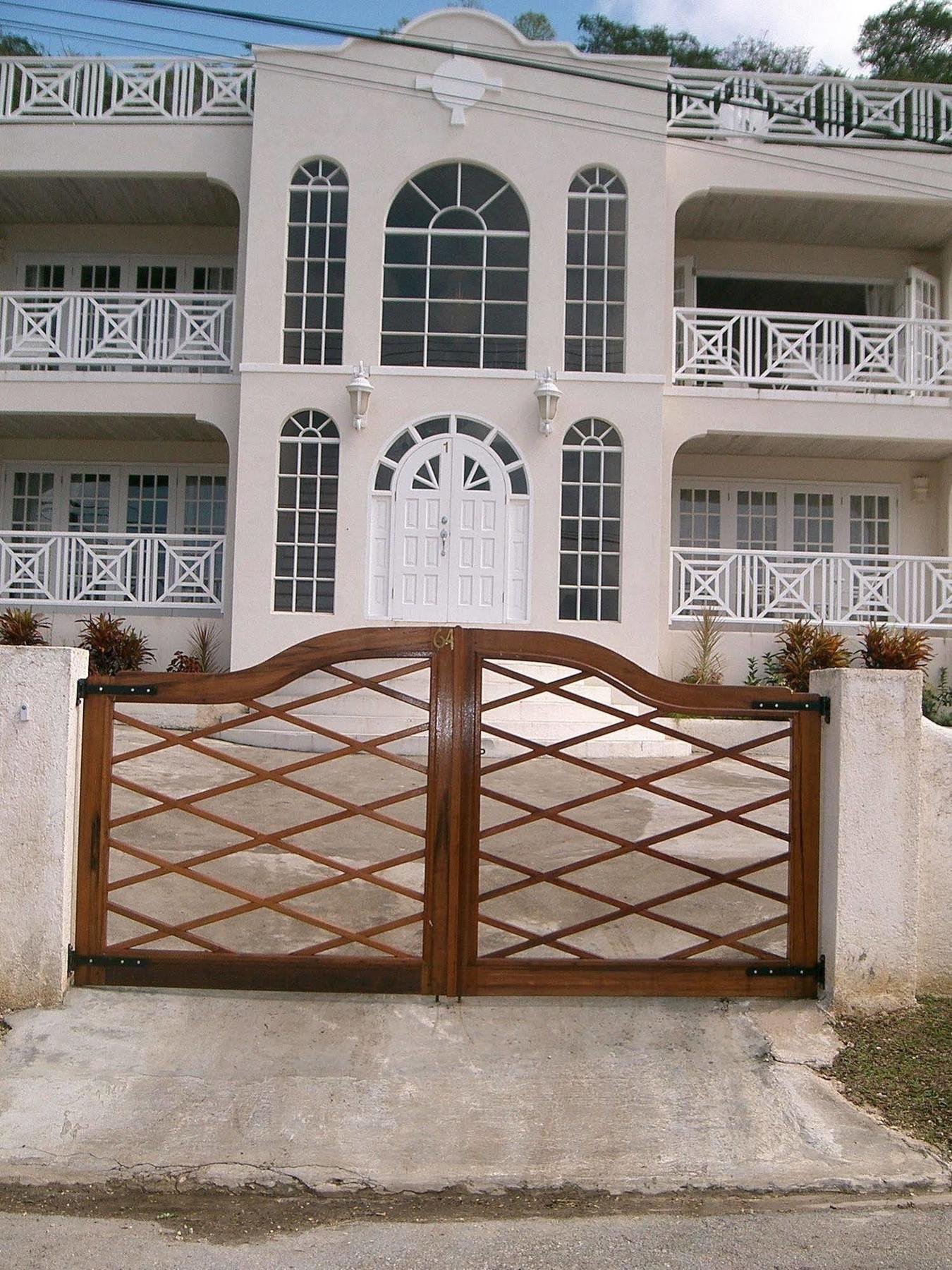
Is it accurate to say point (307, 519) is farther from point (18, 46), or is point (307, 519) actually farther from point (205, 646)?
point (18, 46)

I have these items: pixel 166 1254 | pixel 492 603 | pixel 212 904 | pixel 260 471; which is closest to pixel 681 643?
pixel 492 603

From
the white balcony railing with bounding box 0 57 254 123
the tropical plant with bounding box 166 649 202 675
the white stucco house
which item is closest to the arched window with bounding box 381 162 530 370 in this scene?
the white stucco house

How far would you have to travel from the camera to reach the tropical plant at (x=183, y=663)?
1350 cm

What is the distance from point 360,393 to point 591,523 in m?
3.20

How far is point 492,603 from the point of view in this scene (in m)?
13.3

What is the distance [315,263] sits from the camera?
44.7 feet

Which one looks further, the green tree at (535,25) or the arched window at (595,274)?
the green tree at (535,25)

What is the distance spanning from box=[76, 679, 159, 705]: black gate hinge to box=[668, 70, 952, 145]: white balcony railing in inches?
499

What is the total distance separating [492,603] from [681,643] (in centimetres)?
264

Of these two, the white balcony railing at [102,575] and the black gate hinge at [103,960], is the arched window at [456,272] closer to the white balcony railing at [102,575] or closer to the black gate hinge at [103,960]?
the white balcony railing at [102,575]

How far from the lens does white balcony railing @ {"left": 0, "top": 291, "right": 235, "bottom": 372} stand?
1434 centimetres

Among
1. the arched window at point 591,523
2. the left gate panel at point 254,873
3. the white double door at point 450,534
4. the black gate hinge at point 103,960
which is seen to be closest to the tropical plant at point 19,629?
the white double door at point 450,534

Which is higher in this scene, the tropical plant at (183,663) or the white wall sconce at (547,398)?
the white wall sconce at (547,398)

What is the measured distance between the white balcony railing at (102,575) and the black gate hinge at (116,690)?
9.32 m
